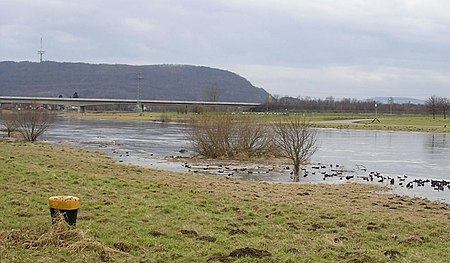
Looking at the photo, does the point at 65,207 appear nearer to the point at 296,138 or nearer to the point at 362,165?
the point at 296,138

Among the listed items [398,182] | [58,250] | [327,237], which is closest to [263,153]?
[398,182]

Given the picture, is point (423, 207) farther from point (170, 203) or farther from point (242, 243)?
point (242, 243)

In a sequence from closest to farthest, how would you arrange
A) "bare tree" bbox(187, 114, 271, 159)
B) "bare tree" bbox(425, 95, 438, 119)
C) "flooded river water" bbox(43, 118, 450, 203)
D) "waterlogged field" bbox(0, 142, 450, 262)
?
"waterlogged field" bbox(0, 142, 450, 262) < "flooded river water" bbox(43, 118, 450, 203) < "bare tree" bbox(187, 114, 271, 159) < "bare tree" bbox(425, 95, 438, 119)

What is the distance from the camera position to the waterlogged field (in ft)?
28.5

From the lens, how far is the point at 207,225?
11531 mm

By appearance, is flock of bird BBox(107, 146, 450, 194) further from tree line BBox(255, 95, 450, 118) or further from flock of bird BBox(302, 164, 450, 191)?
tree line BBox(255, 95, 450, 118)

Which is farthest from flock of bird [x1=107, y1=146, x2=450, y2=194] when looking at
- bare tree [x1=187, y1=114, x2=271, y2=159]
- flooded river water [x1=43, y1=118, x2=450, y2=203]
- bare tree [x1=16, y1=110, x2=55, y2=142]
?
bare tree [x1=16, y1=110, x2=55, y2=142]

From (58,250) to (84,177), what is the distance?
10459mm

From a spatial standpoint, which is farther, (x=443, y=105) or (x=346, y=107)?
(x=346, y=107)

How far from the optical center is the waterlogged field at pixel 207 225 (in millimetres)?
8672

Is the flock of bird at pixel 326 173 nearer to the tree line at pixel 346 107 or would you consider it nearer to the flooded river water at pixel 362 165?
the flooded river water at pixel 362 165

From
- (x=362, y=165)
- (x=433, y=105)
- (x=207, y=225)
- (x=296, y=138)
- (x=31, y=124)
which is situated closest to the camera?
(x=207, y=225)

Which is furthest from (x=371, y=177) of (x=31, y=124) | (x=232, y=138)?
(x=31, y=124)

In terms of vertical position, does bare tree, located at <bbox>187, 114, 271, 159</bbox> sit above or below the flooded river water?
above
